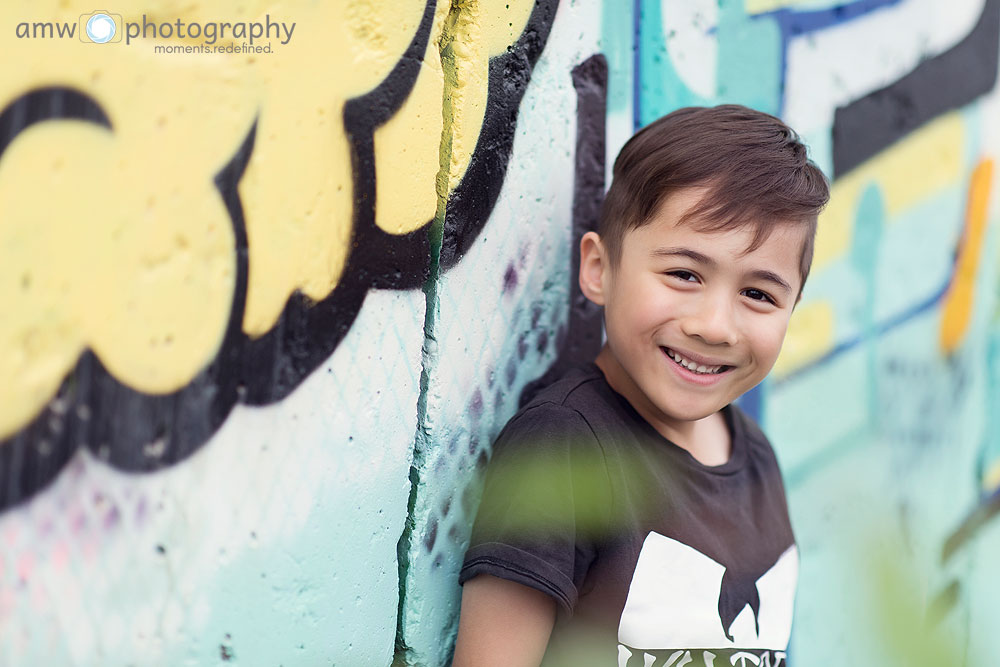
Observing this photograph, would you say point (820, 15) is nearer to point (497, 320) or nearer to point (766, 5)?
point (766, 5)

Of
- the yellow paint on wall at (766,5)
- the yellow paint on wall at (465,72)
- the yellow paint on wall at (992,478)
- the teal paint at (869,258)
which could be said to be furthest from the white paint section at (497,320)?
the yellow paint on wall at (992,478)

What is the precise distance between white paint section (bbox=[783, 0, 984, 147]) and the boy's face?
790 millimetres

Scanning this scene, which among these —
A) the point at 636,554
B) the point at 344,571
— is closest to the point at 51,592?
the point at 344,571

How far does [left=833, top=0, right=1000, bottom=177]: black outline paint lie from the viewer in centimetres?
230

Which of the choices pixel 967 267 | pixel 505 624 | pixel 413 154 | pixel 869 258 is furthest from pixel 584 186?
pixel 967 267

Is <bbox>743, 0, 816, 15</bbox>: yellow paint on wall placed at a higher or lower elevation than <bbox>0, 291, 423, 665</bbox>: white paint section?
higher

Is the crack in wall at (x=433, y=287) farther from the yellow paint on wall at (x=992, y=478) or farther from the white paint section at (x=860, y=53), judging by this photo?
the yellow paint on wall at (x=992, y=478)

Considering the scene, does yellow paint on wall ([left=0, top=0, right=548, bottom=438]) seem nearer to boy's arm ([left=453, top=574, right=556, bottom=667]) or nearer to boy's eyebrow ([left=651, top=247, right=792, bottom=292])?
boy's eyebrow ([left=651, top=247, right=792, bottom=292])

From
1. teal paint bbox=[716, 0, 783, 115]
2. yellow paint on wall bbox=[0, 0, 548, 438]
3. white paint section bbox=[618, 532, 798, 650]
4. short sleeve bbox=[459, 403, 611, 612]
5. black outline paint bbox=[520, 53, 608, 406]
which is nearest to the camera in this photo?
yellow paint on wall bbox=[0, 0, 548, 438]

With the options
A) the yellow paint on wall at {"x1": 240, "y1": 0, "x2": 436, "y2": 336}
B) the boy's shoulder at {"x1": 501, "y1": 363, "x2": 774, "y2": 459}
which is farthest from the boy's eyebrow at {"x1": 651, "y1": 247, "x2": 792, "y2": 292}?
the yellow paint on wall at {"x1": 240, "y1": 0, "x2": 436, "y2": 336}

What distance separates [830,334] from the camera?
236cm

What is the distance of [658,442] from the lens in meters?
1.53

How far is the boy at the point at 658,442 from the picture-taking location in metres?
1.35

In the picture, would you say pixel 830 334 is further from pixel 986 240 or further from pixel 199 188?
pixel 199 188
